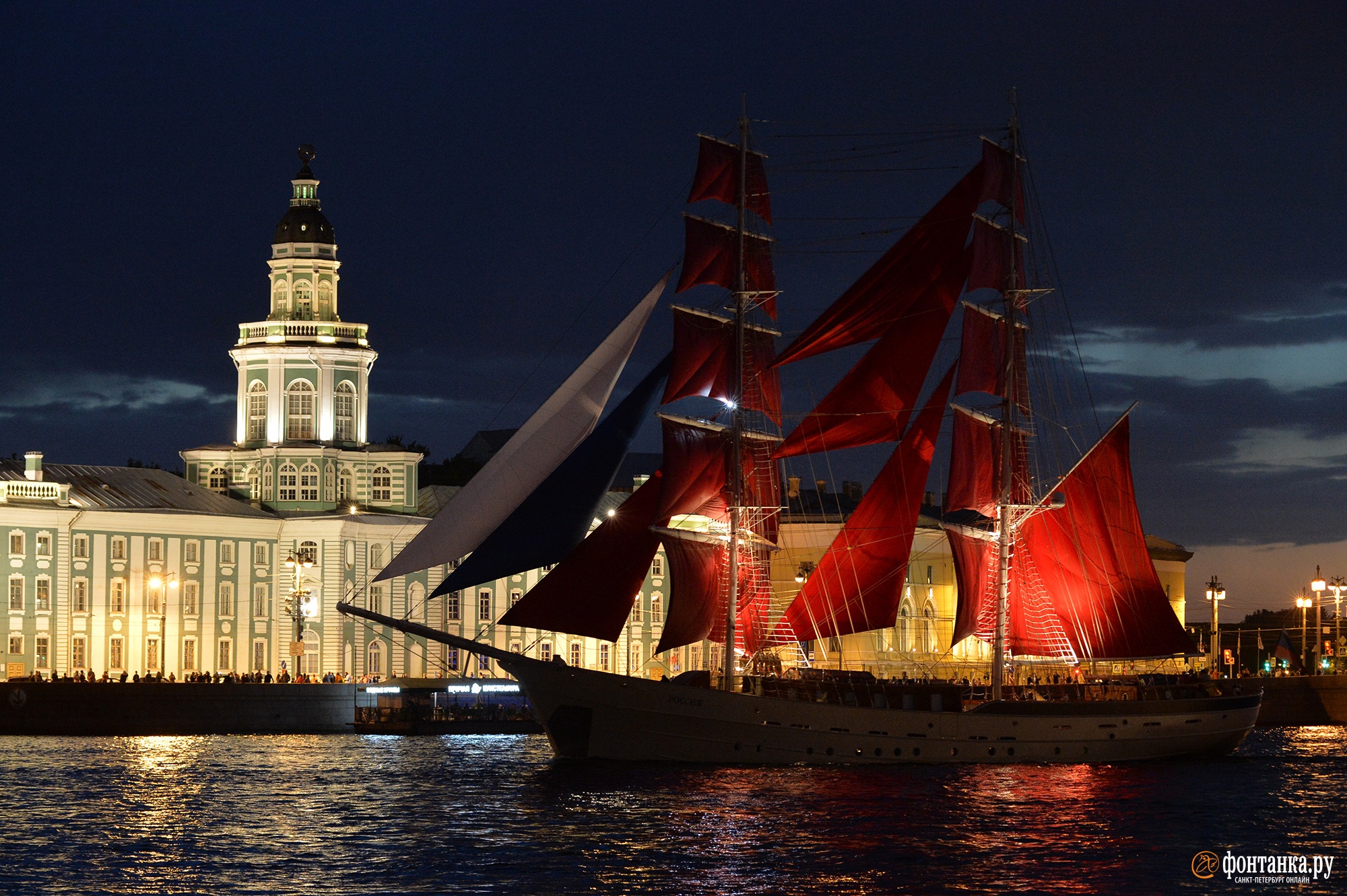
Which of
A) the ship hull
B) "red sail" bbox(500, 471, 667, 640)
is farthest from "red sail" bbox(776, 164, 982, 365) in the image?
the ship hull

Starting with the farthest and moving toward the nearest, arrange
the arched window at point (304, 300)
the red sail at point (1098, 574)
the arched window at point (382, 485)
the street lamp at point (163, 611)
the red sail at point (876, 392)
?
the arched window at point (382, 485) < the arched window at point (304, 300) < the street lamp at point (163, 611) < the red sail at point (1098, 574) < the red sail at point (876, 392)

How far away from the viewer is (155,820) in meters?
49.0

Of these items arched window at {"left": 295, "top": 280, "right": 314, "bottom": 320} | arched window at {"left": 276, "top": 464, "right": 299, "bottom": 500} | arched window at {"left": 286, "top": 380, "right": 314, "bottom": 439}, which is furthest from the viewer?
arched window at {"left": 295, "top": 280, "right": 314, "bottom": 320}

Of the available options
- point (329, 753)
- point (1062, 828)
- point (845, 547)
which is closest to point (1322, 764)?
point (845, 547)

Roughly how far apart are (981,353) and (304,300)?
157 ft

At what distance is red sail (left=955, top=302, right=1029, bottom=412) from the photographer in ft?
209

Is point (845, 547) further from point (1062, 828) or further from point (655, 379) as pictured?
point (1062, 828)

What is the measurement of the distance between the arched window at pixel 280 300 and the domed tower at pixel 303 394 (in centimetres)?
4

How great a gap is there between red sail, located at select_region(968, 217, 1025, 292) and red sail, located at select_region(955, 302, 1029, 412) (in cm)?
78

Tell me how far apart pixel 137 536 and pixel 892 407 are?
1738 inches

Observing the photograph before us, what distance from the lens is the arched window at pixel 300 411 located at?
4087 inches

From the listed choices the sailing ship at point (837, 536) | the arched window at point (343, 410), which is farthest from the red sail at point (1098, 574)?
the arched window at point (343, 410)

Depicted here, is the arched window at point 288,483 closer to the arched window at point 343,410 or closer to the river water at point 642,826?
the arched window at point 343,410

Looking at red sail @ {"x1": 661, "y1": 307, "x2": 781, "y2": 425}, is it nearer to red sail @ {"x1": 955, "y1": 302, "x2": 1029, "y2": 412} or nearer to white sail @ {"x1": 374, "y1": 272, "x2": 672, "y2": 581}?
white sail @ {"x1": 374, "y1": 272, "x2": 672, "y2": 581}
